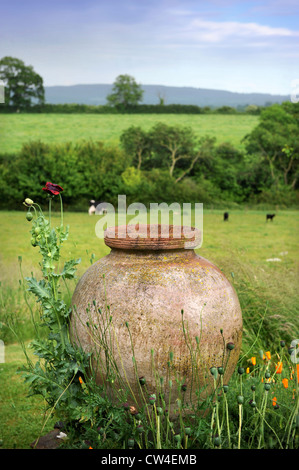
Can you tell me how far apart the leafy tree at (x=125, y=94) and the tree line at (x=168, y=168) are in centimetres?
104

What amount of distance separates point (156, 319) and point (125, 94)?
533 inches

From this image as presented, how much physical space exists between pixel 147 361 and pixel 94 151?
12.0 meters

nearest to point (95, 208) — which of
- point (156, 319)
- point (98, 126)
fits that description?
point (98, 126)

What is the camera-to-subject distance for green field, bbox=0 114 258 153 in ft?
52.3

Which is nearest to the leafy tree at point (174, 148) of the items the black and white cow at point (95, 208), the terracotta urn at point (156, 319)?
the black and white cow at point (95, 208)

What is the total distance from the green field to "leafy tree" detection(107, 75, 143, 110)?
397 millimetres

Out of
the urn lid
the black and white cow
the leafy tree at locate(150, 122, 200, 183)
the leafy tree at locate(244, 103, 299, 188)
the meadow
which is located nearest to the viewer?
the urn lid

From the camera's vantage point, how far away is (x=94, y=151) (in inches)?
586

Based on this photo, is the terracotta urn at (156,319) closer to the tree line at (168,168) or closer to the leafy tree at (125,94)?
the tree line at (168,168)

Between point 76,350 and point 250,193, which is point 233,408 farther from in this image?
point 250,193

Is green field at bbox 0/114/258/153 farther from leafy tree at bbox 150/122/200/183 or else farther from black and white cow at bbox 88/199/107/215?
black and white cow at bbox 88/199/107/215

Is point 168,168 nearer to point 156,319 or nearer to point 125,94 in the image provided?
point 125,94

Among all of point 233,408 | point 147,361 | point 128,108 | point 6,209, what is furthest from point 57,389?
point 128,108

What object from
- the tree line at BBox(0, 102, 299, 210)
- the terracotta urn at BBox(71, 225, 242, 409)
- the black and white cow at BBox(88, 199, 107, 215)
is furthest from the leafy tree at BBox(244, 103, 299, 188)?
the terracotta urn at BBox(71, 225, 242, 409)
